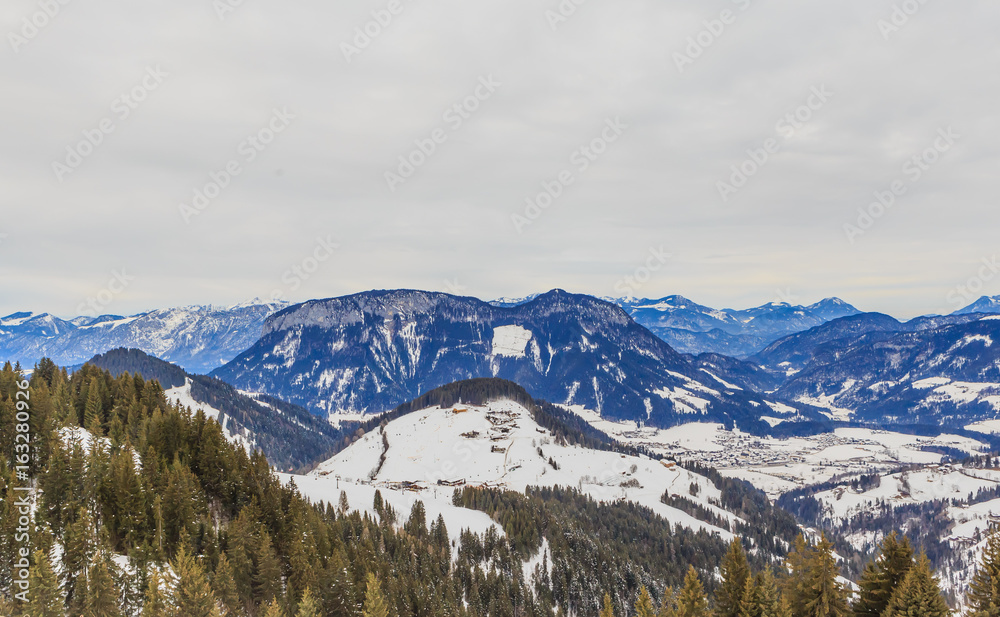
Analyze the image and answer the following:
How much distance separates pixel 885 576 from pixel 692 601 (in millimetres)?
15617

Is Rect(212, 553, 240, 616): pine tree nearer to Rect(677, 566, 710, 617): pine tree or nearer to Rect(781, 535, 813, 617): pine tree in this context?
Rect(677, 566, 710, 617): pine tree

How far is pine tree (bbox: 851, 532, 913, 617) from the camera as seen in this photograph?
43.0m

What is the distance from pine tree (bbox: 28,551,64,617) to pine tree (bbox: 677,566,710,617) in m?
54.9

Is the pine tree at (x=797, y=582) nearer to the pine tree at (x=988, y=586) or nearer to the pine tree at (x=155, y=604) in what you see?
the pine tree at (x=988, y=586)

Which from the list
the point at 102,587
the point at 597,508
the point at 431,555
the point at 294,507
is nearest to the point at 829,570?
the point at 102,587

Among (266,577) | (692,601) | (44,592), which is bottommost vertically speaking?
(692,601)

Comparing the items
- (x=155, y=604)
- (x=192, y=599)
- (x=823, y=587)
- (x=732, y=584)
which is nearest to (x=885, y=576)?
(x=823, y=587)

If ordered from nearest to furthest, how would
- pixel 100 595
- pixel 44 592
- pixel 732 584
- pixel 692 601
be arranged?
pixel 692 601
pixel 732 584
pixel 44 592
pixel 100 595

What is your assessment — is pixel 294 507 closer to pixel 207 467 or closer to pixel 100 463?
pixel 207 467

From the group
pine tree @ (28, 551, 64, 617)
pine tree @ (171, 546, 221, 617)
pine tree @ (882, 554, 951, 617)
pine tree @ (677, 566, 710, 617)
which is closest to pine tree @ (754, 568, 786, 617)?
pine tree @ (677, 566, 710, 617)

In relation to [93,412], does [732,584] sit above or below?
below

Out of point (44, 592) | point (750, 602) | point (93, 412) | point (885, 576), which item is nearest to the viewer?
point (750, 602)

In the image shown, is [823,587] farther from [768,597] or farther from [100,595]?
[100,595]

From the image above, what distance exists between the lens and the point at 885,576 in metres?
43.9
